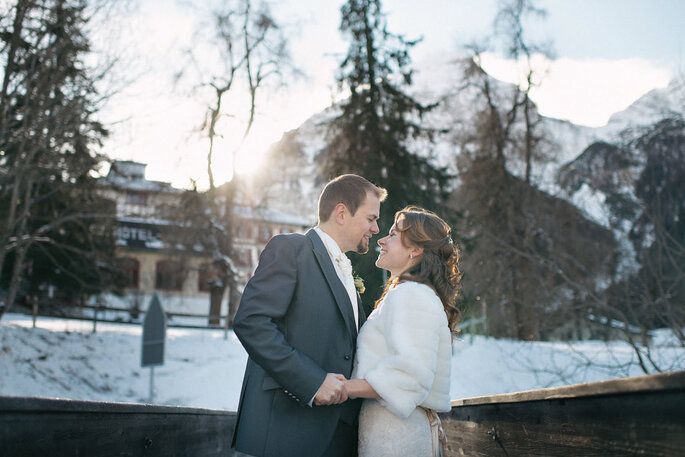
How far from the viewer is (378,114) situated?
2150 centimetres

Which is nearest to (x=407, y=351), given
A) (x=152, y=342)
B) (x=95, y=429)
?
(x=95, y=429)

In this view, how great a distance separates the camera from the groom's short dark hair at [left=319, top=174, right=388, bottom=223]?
341cm

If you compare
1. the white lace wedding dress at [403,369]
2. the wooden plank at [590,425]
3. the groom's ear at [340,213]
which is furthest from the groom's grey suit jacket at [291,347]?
the wooden plank at [590,425]

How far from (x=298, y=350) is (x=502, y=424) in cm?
111

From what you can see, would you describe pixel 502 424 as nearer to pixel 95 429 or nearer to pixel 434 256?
pixel 434 256

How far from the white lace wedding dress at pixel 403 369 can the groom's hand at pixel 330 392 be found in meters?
0.14

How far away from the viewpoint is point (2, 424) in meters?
2.24

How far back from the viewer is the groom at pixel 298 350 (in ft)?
9.18

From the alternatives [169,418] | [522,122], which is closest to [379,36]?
[522,122]

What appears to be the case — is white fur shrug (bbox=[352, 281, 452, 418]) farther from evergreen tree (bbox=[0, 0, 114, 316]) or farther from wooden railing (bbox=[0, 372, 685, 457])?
evergreen tree (bbox=[0, 0, 114, 316])

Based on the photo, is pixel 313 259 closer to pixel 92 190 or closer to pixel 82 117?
pixel 82 117

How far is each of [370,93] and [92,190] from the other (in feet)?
31.4

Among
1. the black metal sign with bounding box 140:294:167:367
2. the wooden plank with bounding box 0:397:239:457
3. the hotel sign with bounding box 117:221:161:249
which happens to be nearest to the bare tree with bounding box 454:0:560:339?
the black metal sign with bounding box 140:294:167:367

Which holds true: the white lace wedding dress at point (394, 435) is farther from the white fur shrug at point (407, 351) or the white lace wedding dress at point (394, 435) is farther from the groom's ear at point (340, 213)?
the groom's ear at point (340, 213)
